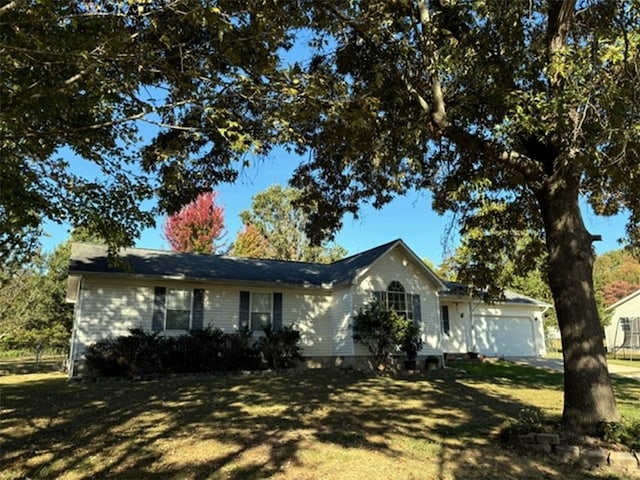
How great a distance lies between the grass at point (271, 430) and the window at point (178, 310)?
116 inches

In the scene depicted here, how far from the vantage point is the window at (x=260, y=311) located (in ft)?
52.8

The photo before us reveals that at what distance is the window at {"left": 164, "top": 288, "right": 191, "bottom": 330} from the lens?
Answer: 580 inches

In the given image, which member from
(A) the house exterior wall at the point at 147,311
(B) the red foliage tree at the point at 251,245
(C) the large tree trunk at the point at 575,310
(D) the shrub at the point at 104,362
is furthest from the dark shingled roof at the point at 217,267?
(B) the red foliage tree at the point at 251,245

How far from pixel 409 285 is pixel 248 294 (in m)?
6.36

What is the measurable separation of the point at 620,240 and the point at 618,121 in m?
6.52

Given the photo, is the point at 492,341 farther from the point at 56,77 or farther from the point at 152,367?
the point at 56,77

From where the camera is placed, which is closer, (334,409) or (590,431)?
(590,431)

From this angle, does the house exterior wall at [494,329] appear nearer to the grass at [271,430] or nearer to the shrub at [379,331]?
the shrub at [379,331]

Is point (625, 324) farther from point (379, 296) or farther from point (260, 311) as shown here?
point (260, 311)

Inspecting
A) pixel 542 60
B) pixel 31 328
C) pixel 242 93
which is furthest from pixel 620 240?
pixel 31 328

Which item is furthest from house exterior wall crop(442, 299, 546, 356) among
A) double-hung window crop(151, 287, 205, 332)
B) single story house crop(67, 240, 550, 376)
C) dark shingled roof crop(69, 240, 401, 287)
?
double-hung window crop(151, 287, 205, 332)

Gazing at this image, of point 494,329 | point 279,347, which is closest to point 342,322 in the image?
point 279,347

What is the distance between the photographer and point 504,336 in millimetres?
23547

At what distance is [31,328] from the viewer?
26.7 metres
